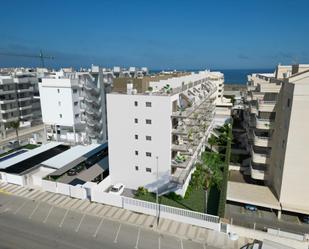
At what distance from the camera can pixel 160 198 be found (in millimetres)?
32531

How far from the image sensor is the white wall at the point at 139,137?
31.0m

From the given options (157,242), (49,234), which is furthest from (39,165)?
(157,242)

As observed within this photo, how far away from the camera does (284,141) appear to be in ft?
95.8

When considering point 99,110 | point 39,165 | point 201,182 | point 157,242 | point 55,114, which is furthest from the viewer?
point 55,114

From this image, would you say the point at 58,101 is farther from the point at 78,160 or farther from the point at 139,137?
the point at 139,137

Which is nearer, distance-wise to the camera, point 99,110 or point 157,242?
point 157,242

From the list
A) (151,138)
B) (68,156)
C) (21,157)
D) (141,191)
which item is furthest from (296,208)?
(21,157)

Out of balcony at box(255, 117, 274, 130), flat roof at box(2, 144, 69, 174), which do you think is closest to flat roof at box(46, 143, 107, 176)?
flat roof at box(2, 144, 69, 174)

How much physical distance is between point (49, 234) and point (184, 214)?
14.9 m

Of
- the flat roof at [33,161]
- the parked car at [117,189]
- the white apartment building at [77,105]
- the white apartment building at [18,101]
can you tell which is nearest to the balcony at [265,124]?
the parked car at [117,189]

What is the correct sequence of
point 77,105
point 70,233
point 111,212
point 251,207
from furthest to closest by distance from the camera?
point 77,105, point 251,207, point 111,212, point 70,233

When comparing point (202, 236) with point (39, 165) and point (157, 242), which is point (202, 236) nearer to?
point (157, 242)

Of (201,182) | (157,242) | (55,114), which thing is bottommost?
(157,242)

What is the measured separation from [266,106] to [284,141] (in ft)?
19.8
